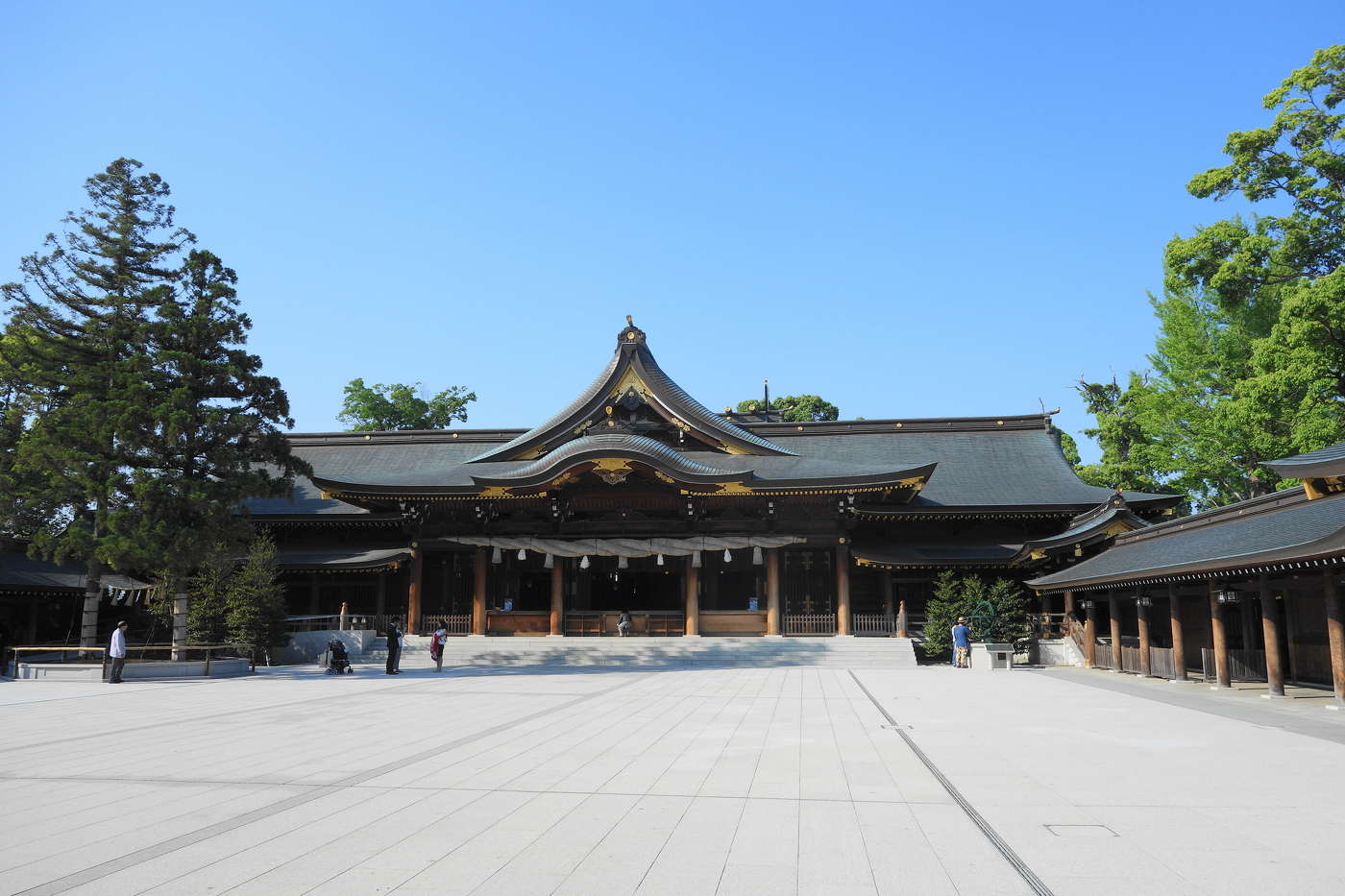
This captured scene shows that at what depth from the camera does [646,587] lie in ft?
111

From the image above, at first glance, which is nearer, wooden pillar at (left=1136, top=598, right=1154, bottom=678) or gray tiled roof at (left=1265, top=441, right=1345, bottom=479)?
gray tiled roof at (left=1265, top=441, right=1345, bottom=479)

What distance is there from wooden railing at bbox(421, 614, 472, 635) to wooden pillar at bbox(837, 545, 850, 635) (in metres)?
12.9

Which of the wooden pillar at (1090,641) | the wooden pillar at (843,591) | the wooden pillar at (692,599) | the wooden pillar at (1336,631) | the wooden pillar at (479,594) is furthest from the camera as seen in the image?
the wooden pillar at (479,594)

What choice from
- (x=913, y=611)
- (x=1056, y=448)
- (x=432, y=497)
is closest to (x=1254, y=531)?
(x=913, y=611)

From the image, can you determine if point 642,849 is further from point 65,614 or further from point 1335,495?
point 65,614

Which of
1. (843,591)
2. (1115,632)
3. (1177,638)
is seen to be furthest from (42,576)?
(1177,638)

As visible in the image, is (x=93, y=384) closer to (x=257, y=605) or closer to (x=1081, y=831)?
(x=257, y=605)

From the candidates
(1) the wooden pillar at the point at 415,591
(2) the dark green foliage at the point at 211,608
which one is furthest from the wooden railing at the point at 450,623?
(2) the dark green foliage at the point at 211,608

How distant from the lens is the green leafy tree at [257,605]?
25.0m

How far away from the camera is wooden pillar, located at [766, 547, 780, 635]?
1130 inches

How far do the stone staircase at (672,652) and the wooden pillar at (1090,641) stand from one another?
15.8 feet

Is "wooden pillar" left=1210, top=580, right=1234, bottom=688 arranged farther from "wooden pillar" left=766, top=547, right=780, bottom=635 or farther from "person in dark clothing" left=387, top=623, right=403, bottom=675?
"person in dark clothing" left=387, top=623, right=403, bottom=675

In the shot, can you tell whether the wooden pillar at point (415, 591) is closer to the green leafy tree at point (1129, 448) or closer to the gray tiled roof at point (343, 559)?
the gray tiled roof at point (343, 559)

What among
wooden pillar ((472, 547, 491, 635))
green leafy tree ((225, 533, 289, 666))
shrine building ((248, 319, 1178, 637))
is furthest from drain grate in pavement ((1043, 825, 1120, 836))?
wooden pillar ((472, 547, 491, 635))
